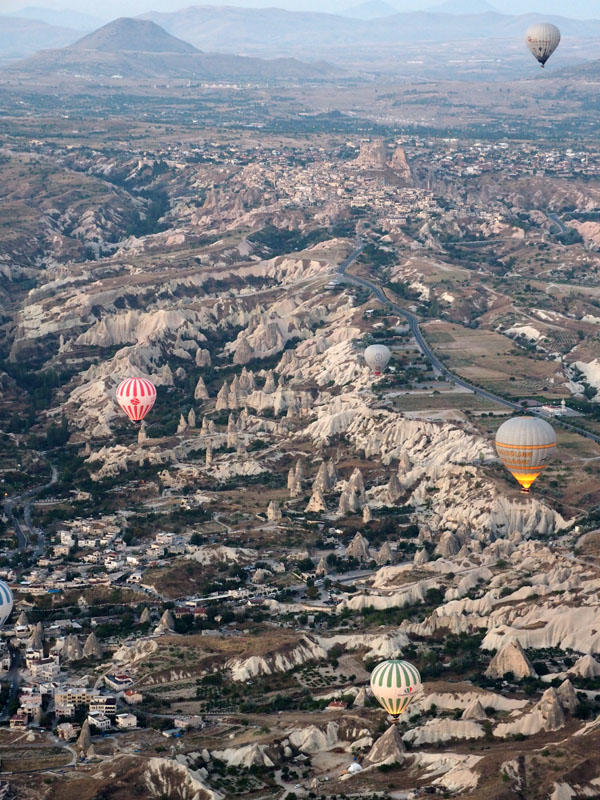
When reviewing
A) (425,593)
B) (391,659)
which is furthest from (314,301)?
(391,659)

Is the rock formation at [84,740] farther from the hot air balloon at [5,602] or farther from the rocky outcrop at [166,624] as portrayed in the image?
the hot air balloon at [5,602]

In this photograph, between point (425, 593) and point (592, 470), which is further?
point (592, 470)

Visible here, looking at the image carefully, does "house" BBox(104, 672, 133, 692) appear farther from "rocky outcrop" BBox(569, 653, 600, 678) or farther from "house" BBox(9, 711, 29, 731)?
"rocky outcrop" BBox(569, 653, 600, 678)

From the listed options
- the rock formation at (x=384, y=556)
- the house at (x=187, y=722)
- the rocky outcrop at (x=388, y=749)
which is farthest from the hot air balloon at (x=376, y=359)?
the rocky outcrop at (x=388, y=749)

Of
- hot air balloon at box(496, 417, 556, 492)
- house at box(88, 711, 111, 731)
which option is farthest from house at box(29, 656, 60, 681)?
hot air balloon at box(496, 417, 556, 492)

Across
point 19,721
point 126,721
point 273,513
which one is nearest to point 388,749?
point 126,721

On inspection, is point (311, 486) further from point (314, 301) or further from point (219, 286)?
point (219, 286)
